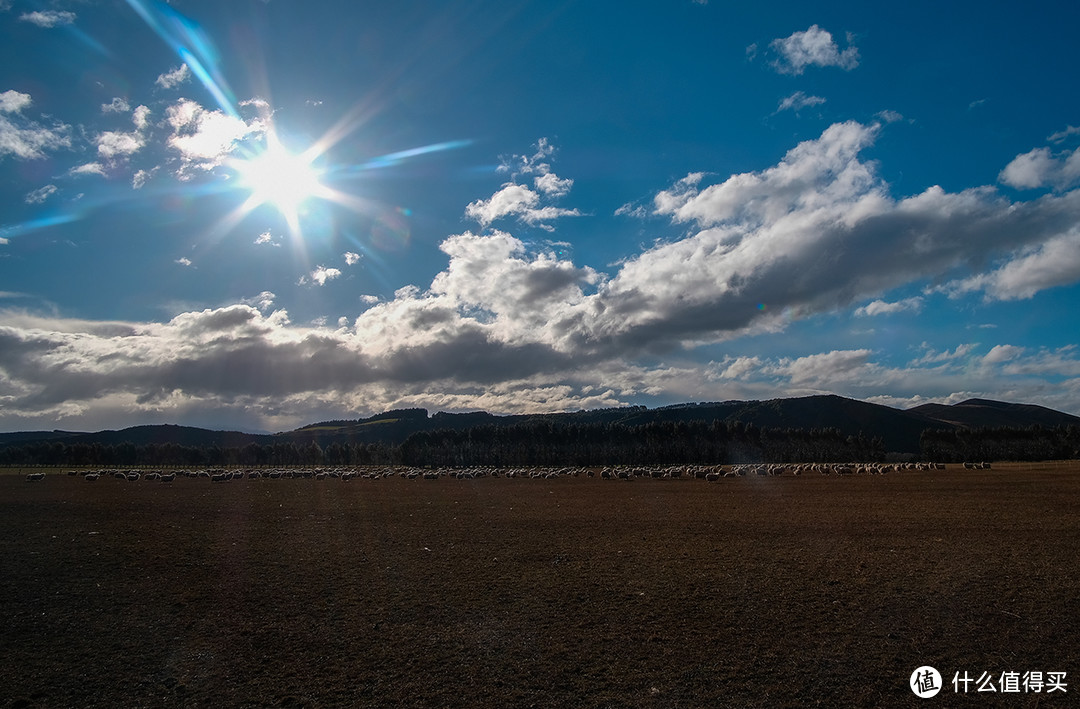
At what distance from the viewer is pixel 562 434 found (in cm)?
15488

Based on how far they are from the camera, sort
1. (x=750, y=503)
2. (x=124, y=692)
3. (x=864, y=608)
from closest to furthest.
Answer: (x=124, y=692), (x=864, y=608), (x=750, y=503)

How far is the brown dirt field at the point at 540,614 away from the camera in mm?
8820

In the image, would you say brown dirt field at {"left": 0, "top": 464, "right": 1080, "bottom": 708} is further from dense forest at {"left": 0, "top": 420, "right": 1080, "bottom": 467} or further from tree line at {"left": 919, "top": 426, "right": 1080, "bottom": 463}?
tree line at {"left": 919, "top": 426, "right": 1080, "bottom": 463}

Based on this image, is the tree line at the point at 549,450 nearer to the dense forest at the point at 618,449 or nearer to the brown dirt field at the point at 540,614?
the dense forest at the point at 618,449

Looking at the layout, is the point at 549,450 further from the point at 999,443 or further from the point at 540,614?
the point at 540,614

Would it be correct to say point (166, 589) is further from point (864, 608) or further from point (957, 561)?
point (957, 561)

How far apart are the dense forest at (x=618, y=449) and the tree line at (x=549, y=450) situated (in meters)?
0.26

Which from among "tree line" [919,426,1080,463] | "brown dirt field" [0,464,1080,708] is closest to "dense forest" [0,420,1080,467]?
"tree line" [919,426,1080,463]

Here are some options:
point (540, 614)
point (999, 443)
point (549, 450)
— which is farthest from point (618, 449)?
point (540, 614)

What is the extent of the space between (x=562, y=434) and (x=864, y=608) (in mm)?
143768

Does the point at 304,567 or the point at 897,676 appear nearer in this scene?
the point at 897,676

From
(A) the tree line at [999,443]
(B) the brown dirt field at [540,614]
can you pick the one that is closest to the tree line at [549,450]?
(A) the tree line at [999,443]

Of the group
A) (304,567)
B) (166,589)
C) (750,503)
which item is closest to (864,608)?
(304,567)

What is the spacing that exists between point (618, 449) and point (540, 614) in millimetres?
138562
